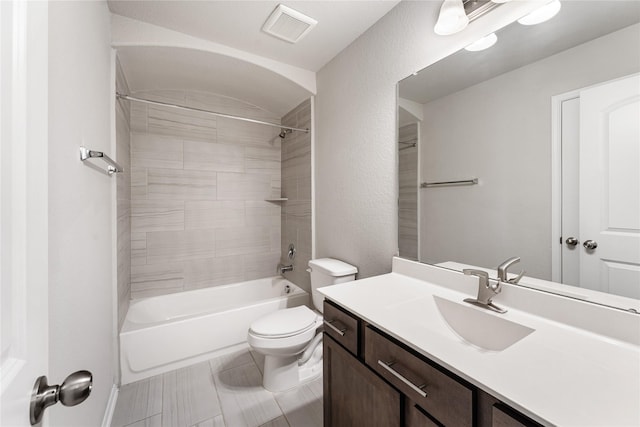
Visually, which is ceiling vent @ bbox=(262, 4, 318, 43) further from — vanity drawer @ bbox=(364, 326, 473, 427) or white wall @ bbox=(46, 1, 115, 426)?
vanity drawer @ bbox=(364, 326, 473, 427)

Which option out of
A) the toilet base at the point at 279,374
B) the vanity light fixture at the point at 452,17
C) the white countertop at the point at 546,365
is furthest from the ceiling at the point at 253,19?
the toilet base at the point at 279,374

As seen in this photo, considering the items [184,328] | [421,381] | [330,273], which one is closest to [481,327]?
[421,381]

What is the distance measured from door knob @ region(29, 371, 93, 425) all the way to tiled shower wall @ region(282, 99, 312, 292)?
2.00 meters

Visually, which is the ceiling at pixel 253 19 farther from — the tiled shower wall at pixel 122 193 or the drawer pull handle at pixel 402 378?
the drawer pull handle at pixel 402 378

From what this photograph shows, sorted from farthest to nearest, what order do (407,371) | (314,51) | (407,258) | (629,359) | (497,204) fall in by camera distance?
(314,51) → (407,258) → (497,204) → (407,371) → (629,359)

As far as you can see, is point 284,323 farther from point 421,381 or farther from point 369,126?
point 369,126

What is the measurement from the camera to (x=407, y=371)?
0.81 m

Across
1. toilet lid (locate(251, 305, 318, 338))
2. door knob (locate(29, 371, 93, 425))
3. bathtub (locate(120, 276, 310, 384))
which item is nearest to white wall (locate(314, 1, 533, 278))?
toilet lid (locate(251, 305, 318, 338))

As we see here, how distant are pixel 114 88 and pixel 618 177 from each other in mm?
2496

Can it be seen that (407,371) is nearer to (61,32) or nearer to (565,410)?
(565,410)

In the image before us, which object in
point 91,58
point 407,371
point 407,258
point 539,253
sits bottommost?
point 407,371

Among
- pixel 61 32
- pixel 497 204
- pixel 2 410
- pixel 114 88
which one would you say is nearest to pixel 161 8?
pixel 114 88

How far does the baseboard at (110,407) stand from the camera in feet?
4.54

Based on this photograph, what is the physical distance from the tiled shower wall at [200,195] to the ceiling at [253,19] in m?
0.90
